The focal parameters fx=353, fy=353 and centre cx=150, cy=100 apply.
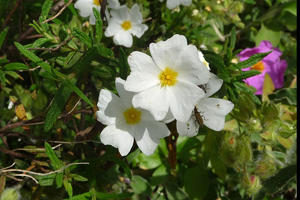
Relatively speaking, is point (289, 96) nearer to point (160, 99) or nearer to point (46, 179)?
point (160, 99)

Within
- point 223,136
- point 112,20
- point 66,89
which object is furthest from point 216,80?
point 112,20

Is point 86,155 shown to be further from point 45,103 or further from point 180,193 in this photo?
point 180,193

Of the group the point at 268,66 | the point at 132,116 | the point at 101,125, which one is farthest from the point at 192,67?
the point at 268,66

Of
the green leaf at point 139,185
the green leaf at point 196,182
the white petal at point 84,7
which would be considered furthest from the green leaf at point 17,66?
the green leaf at point 196,182

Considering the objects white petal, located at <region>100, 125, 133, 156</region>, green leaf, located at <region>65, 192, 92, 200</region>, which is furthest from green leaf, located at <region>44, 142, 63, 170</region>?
white petal, located at <region>100, 125, 133, 156</region>

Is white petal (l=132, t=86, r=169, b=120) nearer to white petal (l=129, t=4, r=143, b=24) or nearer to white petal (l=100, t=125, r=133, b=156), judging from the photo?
white petal (l=100, t=125, r=133, b=156)

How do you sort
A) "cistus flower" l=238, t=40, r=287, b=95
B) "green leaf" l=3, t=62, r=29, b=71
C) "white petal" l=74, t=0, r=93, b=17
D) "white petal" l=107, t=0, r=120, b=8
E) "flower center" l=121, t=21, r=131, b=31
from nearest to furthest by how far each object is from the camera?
"green leaf" l=3, t=62, r=29, b=71
"white petal" l=74, t=0, r=93, b=17
"white petal" l=107, t=0, r=120, b=8
"flower center" l=121, t=21, r=131, b=31
"cistus flower" l=238, t=40, r=287, b=95
